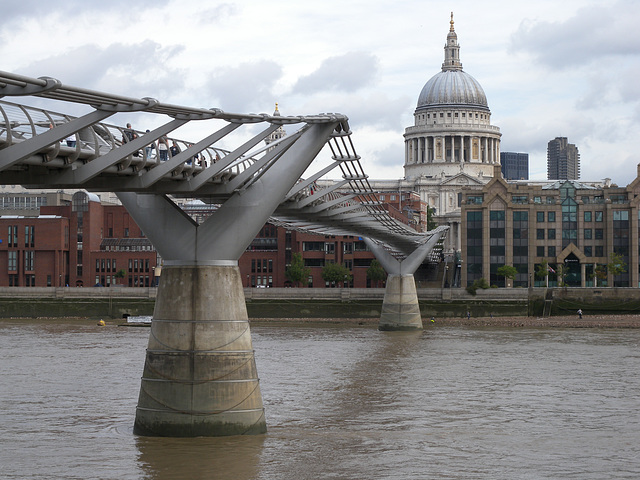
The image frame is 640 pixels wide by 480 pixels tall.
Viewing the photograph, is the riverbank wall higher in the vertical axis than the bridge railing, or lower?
lower

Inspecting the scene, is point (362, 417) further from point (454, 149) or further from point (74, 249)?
point (454, 149)

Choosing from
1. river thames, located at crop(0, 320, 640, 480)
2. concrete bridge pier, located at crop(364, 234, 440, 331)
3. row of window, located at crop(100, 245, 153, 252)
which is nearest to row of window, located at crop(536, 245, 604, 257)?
concrete bridge pier, located at crop(364, 234, 440, 331)

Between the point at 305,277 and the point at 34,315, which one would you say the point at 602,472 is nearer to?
the point at 34,315

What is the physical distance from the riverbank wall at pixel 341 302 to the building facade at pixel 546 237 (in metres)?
9.83

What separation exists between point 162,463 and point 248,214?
6274mm

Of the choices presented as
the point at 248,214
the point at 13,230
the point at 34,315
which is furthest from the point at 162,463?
the point at 13,230

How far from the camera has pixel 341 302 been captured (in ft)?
286

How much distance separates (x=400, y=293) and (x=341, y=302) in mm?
14495

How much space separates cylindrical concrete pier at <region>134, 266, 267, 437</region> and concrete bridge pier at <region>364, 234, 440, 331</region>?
4555cm

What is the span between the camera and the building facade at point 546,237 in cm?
9575

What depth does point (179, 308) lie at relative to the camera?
24844mm

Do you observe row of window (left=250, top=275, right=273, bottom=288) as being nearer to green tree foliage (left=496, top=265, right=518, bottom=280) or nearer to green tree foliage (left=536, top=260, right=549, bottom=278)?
green tree foliage (left=496, top=265, right=518, bottom=280)

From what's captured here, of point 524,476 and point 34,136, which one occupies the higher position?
point 34,136

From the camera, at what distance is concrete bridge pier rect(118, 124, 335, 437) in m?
24.5
